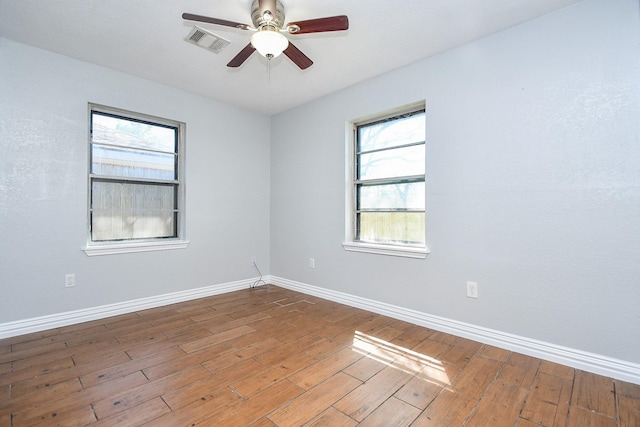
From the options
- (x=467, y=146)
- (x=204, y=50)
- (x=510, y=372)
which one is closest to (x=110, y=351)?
(x=204, y=50)

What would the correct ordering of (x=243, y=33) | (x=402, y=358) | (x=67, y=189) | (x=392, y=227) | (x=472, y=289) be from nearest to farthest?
(x=402, y=358)
(x=243, y=33)
(x=472, y=289)
(x=67, y=189)
(x=392, y=227)

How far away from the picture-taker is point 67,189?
9.43 ft

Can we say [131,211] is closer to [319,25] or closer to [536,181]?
[319,25]

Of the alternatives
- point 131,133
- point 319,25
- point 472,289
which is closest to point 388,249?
point 472,289

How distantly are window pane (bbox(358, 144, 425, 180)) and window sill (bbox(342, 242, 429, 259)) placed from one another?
0.76m

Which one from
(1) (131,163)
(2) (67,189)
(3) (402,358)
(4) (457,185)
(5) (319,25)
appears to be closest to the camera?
(5) (319,25)

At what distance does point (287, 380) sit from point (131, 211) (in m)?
2.61

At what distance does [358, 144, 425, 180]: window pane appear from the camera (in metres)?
3.04

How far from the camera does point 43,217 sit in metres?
2.75

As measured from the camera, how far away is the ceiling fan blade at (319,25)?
186 centimetres

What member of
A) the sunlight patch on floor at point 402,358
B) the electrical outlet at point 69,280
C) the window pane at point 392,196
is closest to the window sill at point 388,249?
the window pane at point 392,196

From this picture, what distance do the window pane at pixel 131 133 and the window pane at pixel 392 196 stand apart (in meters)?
2.39

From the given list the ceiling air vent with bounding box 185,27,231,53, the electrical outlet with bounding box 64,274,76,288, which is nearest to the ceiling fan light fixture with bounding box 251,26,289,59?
the ceiling air vent with bounding box 185,27,231,53

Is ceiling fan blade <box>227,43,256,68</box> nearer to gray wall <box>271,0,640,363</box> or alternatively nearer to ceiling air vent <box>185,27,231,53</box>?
ceiling air vent <box>185,27,231,53</box>
